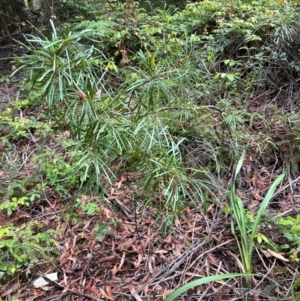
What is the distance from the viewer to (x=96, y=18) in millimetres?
3803

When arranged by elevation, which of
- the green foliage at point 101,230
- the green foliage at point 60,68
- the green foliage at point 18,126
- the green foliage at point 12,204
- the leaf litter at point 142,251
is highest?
the green foliage at point 60,68

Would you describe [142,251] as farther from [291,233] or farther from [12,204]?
[12,204]

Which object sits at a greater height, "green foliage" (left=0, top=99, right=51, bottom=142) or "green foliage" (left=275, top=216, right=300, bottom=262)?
"green foliage" (left=0, top=99, right=51, bottom=142)

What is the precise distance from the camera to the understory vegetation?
1.43 metres

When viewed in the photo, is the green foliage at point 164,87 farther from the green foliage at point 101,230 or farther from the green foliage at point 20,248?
the green foliage at point 20,248

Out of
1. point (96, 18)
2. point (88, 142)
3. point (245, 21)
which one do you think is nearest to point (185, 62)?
point (88, 142)

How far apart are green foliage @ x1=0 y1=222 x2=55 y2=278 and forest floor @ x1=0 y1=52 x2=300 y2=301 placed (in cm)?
5

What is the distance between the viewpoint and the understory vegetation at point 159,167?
1.43 meters

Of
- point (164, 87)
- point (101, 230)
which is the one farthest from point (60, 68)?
point (101, 230)

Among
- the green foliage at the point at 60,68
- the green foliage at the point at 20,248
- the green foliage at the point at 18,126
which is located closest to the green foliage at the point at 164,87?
the green foliage at the point at 60,68

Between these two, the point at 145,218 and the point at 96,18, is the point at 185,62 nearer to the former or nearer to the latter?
the point at 145,218

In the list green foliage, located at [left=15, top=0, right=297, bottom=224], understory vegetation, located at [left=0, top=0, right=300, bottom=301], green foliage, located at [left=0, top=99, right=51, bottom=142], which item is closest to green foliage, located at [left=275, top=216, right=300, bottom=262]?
understory vegetation, located at [left=0, top=0, right=300, bottom=301]

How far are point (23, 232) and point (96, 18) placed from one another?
265cm

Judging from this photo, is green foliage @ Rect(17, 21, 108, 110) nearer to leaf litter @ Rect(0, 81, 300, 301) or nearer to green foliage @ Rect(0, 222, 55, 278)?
leaf litter @ Rect(0, 81, 300, 301)
